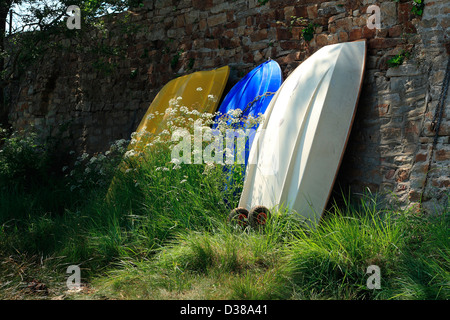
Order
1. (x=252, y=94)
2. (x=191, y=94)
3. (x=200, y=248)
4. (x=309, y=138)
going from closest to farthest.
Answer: (x=200, y=248)
(x=309, y=138)
(x=252, y=94)
(x=191, y=94)

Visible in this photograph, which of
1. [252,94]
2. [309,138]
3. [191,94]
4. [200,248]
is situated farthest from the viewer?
[191,94]

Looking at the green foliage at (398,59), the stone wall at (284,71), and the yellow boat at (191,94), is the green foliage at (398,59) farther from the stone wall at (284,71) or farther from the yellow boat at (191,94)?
the yellow boat at (191,94)

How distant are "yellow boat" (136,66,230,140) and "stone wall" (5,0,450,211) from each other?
0.64 ft

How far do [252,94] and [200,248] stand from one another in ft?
6.95

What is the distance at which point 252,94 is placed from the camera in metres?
5.10

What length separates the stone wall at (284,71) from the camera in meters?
3.93

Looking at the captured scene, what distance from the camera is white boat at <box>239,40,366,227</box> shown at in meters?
3.98

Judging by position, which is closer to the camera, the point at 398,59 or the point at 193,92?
the point at 398,59

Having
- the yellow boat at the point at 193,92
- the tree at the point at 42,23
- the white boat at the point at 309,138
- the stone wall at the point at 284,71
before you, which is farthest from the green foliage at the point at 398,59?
the tree at the point at 42,23

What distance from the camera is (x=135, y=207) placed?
4422mm

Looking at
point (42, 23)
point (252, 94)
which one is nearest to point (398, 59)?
point (252, 94)

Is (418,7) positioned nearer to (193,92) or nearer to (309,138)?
(309,138)

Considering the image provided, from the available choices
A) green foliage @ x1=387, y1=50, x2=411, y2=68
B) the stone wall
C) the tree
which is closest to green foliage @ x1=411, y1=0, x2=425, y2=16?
the stone wall
